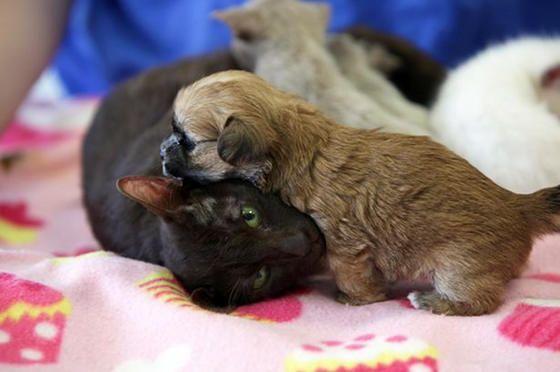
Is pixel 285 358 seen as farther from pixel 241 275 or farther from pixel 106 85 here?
pixel 106 85

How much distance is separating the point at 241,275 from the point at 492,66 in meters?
0.94

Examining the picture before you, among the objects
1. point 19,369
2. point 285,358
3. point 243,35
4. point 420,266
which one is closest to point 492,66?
point 243,35

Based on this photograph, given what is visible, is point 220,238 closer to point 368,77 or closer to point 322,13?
point 368,77

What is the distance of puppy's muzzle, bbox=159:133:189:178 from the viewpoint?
1264 mm

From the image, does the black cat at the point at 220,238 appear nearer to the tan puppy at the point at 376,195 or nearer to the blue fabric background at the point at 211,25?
the tan puppy at the point at 376,195

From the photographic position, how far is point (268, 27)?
1.92 m

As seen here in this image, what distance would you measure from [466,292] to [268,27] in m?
0.99

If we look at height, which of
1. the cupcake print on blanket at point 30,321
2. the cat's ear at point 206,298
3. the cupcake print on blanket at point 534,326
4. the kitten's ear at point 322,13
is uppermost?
the kitten's ear at point 322,13

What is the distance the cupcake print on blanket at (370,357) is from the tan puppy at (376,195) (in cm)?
14

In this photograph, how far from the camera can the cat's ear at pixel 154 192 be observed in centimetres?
125

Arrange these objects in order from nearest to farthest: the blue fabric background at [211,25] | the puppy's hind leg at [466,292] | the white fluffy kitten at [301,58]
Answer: the puppy's hind leg at [466,292] < the white fluffy kitten at [301,58] < the blue fabric background at [211,25]

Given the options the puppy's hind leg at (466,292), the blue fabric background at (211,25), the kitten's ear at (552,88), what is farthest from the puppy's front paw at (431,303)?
the blue fabric background at (211,25)

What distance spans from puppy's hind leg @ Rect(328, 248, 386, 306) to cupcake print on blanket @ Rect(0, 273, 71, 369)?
1.50ft

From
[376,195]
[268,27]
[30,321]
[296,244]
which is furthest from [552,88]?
[30,321]
